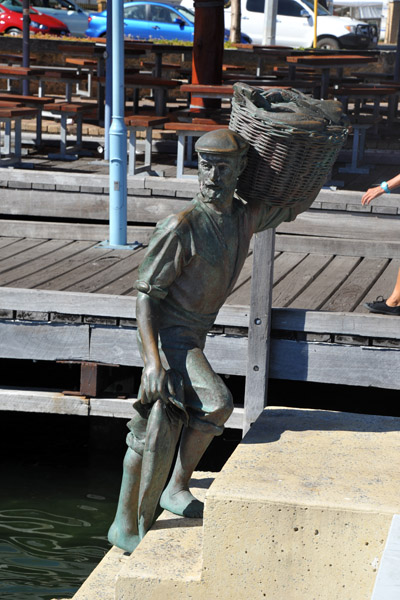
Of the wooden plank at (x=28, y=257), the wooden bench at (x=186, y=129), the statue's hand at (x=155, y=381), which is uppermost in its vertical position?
the wooden bench at (x=186, y=129)

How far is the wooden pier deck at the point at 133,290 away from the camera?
554cm

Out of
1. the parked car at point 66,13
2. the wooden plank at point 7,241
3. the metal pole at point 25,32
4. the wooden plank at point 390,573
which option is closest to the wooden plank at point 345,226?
the wooden plank at point 7,241

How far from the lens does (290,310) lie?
5.57 metres

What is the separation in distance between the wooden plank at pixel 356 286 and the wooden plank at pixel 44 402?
5.20 ft

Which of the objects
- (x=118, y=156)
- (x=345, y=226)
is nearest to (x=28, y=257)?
(x=118, y=156)

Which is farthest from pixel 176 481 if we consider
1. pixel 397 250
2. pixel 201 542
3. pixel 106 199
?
pixel 106 199

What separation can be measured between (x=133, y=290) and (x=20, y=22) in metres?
20.7

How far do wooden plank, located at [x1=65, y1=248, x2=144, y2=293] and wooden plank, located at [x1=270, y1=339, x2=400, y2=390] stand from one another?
4.07 ft

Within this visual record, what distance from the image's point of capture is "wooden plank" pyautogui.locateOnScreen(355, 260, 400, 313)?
242 inches

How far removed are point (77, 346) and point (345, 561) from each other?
9.08 feet

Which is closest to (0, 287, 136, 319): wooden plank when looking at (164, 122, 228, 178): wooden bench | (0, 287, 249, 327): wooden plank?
(0, 287, 249, 327): wooden plank

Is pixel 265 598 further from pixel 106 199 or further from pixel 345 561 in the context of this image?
pixel 106 199

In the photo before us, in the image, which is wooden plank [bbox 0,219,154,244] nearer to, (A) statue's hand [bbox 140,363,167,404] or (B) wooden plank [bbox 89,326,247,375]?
(B) wooden plank [bbox 89,326,247,375]

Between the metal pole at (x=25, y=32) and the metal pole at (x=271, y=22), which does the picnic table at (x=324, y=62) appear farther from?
the metal pole at (x=271, y=22)
